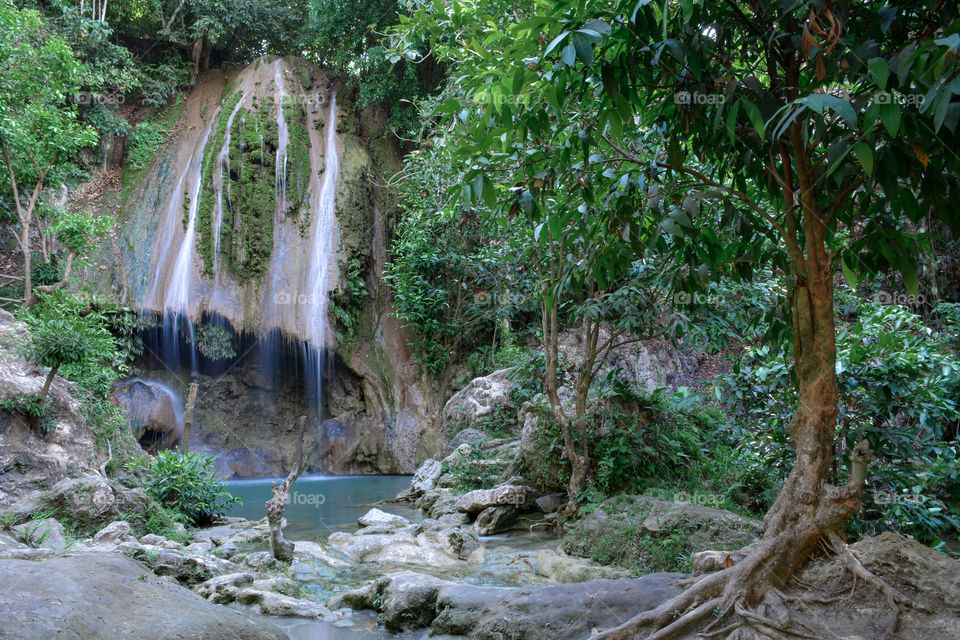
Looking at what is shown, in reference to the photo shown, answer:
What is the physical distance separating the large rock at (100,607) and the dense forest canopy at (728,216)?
228 cm

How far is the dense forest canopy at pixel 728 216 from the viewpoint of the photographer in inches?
97.1

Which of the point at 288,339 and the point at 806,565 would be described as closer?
the point at 806,565

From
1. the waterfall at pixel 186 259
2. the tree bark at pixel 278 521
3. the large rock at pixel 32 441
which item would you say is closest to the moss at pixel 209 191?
the waterfall at pixel 186 259

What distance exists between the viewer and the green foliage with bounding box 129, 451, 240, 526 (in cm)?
805

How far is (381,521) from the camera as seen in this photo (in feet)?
26.0

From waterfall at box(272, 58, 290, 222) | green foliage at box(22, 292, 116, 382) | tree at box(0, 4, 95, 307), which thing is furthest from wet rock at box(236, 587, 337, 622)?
waterfall at box(272, 58, 290, 222)

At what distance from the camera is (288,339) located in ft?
49.6

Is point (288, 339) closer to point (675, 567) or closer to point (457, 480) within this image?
point (457, 480)

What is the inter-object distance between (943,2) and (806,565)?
2631 mm

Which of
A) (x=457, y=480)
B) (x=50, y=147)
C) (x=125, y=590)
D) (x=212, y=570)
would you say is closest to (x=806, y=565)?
(x=125, y=590)

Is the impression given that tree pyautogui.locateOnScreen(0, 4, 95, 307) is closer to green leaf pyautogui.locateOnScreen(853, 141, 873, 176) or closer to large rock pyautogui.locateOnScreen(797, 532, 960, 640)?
large rock pyautogui.locateOnScreen(797, 532, 960, 640)

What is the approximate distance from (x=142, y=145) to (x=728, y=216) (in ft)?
55.3

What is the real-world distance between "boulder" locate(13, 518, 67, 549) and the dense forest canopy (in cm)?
224

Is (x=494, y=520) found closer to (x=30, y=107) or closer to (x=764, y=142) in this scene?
(x=764, y=142)
